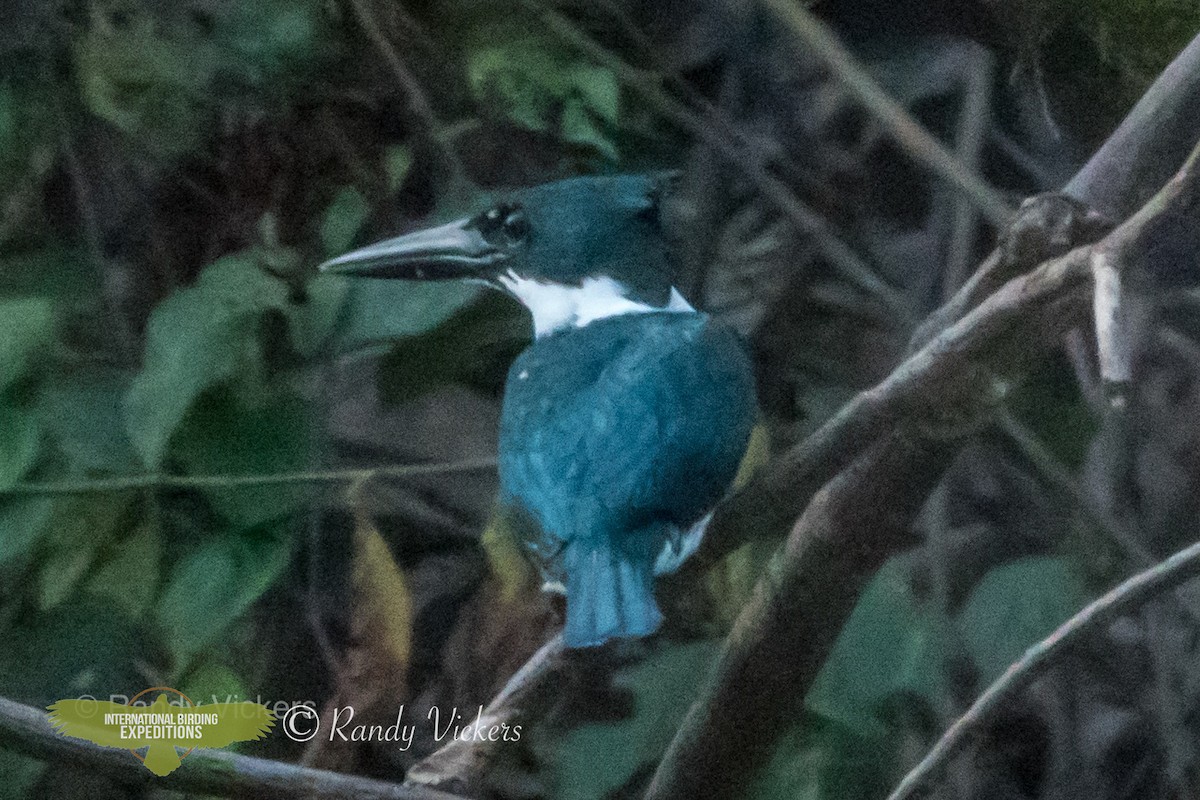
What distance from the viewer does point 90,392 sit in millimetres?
1035

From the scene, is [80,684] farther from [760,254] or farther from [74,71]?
[760,254]

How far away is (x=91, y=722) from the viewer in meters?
0.99

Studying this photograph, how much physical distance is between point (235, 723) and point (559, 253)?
434 millimetres

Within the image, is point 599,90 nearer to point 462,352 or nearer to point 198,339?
point 462,352

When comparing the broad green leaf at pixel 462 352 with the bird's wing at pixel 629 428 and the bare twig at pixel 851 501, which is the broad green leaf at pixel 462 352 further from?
the bare twig at pixel 851 501

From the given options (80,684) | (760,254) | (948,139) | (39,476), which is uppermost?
(948,139)

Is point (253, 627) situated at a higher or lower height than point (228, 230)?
lower

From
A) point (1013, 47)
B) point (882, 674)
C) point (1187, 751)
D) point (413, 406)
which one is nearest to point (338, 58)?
point (413, 406)

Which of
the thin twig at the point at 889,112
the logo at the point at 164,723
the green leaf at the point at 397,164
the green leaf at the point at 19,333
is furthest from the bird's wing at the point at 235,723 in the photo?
the thin twig at the point at 889,112

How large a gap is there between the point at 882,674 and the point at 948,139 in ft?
1.29

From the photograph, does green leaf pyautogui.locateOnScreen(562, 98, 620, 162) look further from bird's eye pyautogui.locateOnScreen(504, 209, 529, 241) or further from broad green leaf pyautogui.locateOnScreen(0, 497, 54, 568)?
broad green leaf pyautogui.locateOnScreen(0, 497, 54, 568)

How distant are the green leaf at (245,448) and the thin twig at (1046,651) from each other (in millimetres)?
510

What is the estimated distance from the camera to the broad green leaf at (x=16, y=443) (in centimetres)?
104

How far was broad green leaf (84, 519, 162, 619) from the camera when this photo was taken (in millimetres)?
1020
